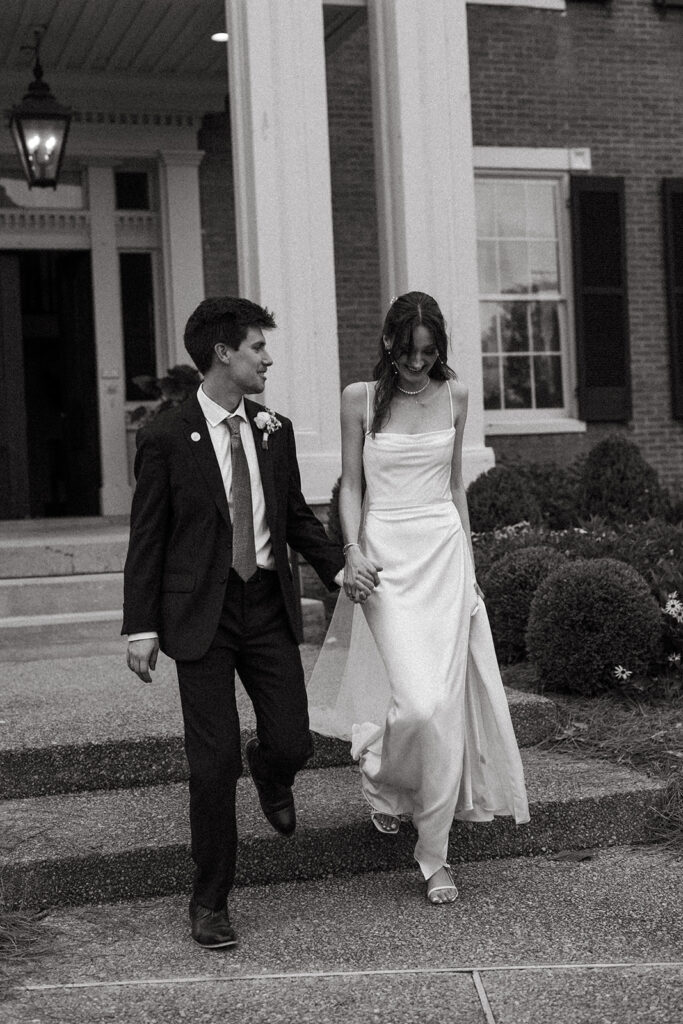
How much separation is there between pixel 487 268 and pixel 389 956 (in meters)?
9.00

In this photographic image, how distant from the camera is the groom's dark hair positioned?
3.91m

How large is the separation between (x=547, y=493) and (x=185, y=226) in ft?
12.6

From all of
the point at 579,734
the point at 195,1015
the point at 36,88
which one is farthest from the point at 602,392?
the point at 195,1015

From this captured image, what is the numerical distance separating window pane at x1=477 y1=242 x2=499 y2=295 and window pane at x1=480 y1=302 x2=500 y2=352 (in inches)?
5.3

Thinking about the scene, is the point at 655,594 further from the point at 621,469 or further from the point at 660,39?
the point at 660,39

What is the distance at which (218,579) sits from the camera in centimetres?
386

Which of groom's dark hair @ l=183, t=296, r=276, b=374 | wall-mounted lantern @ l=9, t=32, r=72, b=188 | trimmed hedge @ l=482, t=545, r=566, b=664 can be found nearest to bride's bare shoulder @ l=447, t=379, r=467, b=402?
groom's dark hair @ l=183, t=296, r=276, b=374

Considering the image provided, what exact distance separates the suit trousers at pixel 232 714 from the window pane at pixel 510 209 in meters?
8.58

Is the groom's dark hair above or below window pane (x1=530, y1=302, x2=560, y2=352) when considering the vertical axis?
below

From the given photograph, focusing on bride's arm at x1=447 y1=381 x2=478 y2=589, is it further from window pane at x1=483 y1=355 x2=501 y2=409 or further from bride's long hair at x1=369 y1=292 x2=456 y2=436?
window pane at x1=483 y1=355 x2=501 y2=409

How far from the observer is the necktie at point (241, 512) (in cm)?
392

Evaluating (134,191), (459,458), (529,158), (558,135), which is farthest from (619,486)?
(459,458)

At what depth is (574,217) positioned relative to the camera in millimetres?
11836

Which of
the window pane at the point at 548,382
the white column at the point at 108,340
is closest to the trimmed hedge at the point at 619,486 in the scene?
the window pane at the point at 548,382
